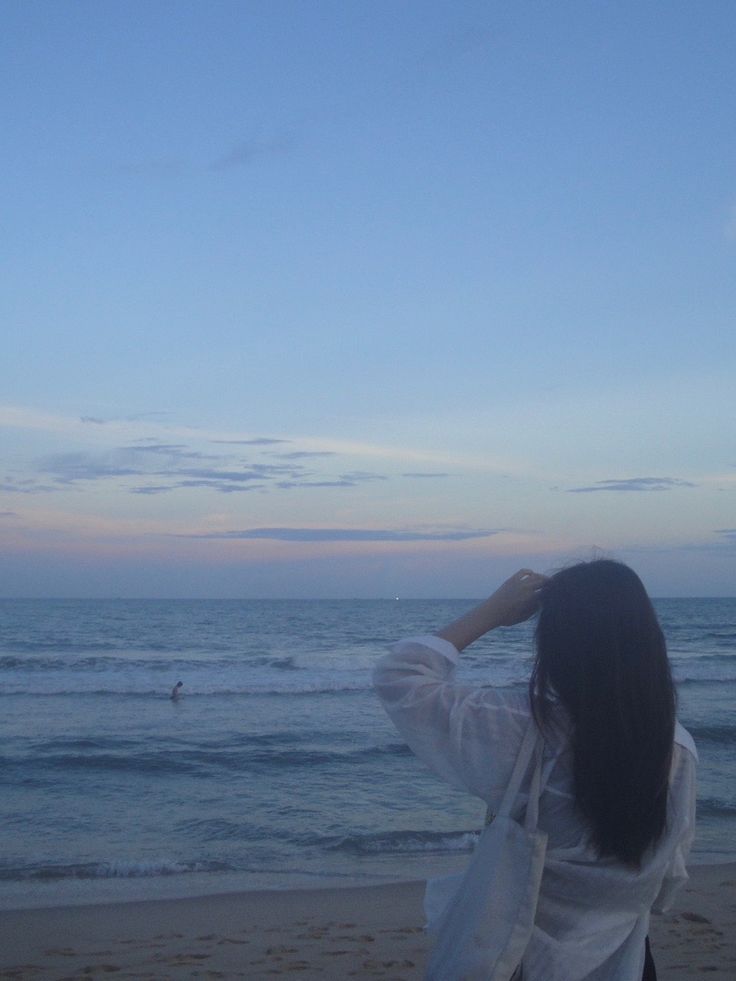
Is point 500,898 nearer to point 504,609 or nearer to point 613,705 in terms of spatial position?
point 613,705

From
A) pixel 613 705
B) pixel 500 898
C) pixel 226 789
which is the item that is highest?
pixel 613 705

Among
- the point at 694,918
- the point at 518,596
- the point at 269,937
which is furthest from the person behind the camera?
the point at 694,918

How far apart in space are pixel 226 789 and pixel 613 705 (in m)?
9.97

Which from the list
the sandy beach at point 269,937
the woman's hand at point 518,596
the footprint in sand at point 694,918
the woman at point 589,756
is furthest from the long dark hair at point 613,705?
the footprint in sand at point 694,918

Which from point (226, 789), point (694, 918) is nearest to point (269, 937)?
point (694, 918)

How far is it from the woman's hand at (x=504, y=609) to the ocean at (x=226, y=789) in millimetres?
130

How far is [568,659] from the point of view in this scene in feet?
5.46

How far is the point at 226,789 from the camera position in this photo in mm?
10812

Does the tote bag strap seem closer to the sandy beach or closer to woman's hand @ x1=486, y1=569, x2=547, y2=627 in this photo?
woman's hand @ x1=486, y1=569, x2=547, y2=627

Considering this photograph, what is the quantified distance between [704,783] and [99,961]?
27.1ft

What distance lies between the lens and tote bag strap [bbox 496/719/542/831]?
1.61 meters

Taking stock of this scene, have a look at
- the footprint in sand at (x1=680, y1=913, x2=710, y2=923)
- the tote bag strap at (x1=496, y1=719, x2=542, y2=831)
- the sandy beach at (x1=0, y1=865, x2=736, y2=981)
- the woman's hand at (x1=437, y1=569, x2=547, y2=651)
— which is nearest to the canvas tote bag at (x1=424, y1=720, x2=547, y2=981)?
the tote bag strap at (x1=496, y1=719, x2=542, y2=831)

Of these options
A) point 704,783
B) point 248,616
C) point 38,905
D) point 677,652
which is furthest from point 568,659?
point 248,616

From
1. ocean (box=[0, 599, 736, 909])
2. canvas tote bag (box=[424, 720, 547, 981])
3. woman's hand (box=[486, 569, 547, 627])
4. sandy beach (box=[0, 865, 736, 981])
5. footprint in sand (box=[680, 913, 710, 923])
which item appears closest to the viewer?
canvas tote bag (box=[424, 720, 547, 981])
